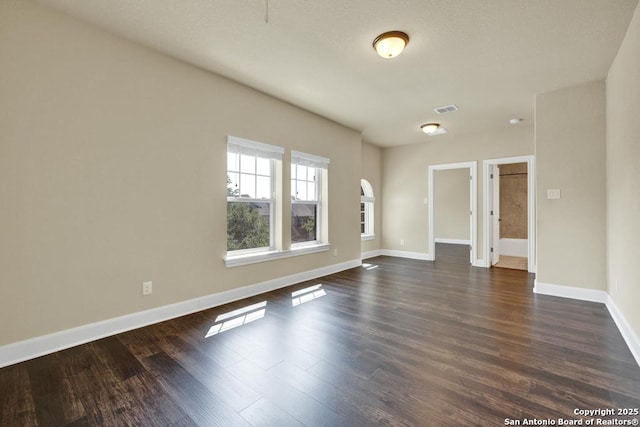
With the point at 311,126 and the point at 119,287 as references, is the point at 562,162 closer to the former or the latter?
the point at 311,126

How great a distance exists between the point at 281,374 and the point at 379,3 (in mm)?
2775

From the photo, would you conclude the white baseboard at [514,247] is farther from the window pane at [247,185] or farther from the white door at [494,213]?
the window pane at [247,185]

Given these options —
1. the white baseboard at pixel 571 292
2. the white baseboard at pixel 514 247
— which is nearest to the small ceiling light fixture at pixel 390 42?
the white baseboard at pixel 571 292

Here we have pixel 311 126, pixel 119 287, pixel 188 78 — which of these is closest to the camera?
pixel 119 287

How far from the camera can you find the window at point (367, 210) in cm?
679

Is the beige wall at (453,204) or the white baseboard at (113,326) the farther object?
the beige wall at (453,204)

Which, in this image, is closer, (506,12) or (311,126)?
(506,12)

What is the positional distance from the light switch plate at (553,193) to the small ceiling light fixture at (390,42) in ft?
9.14

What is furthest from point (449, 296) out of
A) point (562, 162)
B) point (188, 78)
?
point (188, 78)

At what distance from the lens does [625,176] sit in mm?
2539

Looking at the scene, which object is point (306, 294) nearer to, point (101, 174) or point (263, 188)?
point (263, 188)

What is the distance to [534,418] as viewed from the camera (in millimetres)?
1537

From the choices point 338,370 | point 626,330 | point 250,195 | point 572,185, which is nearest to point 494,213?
point 572,185

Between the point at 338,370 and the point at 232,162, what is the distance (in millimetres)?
2672
